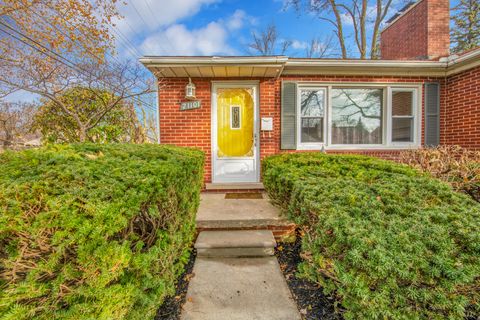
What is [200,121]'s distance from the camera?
15.5 ft

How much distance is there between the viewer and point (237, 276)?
7.52 ft

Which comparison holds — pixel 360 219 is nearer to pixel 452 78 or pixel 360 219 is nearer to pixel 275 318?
pixel 275 318

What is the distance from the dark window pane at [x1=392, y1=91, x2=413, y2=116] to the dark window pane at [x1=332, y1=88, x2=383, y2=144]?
12.6 inches

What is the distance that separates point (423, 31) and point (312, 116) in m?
3.46

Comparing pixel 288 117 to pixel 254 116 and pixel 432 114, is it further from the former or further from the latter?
pixel 432 114

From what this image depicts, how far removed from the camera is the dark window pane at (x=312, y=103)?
16.5ft

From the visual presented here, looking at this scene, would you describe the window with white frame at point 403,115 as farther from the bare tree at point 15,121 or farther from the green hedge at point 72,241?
the bare tree at point 15,121

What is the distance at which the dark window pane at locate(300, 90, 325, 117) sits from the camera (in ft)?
16.5

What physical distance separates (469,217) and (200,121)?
4.27 m

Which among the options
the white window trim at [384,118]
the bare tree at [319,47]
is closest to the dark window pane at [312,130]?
the white window trim at [384,118]

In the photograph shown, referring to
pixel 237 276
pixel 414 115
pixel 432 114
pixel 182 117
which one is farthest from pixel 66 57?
pixel 432 114

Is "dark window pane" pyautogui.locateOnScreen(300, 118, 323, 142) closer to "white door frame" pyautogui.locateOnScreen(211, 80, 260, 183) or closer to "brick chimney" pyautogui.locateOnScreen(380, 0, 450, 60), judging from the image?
"white door frame" pyautogui.locateOnScreen(211, 80, 260, 183)

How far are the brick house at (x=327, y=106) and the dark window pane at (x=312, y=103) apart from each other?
0.07 ft

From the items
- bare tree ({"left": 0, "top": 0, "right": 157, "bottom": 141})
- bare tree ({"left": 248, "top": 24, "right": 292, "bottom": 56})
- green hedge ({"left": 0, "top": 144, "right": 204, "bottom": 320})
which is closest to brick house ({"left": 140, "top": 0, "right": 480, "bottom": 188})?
bare tree ({"left": 0, "top": 0, "right": 157, "bottom": 141})
